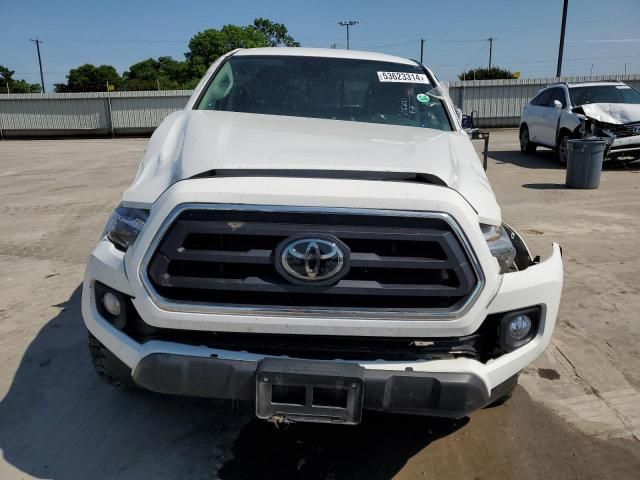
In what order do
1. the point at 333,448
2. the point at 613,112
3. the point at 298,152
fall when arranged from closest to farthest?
the point at 298,152 → the point at 333,448 → the point at 613,112

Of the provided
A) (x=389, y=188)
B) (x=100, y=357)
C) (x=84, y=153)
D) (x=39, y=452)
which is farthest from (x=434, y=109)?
(x=84, y=153)

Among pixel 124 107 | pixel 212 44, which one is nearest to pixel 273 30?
pixel 212 44

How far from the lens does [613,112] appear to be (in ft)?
37.2

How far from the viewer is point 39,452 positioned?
2725 millimetres

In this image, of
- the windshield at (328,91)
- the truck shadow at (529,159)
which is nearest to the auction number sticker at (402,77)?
the windshield at (328,91)

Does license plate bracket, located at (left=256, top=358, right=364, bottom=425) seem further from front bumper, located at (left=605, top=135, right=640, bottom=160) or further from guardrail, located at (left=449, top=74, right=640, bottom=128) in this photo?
guardrail, located at (left=449, top=74, right=640, bottom=128)

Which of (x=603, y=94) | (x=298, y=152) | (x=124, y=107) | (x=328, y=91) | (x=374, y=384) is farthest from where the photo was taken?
(x=124, y=107)

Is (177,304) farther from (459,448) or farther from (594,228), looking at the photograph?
(594,228)

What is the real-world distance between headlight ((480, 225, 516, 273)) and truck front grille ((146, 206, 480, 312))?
22 centimetres

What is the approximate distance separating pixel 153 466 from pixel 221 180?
1.44 m

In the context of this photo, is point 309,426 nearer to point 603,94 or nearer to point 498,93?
point 603,94

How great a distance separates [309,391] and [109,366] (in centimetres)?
95

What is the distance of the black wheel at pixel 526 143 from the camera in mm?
14867

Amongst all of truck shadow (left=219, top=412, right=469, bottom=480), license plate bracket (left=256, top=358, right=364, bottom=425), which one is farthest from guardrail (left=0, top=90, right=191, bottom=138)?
license plate bracket (left=256, top=358, right=364, bottom=425)
